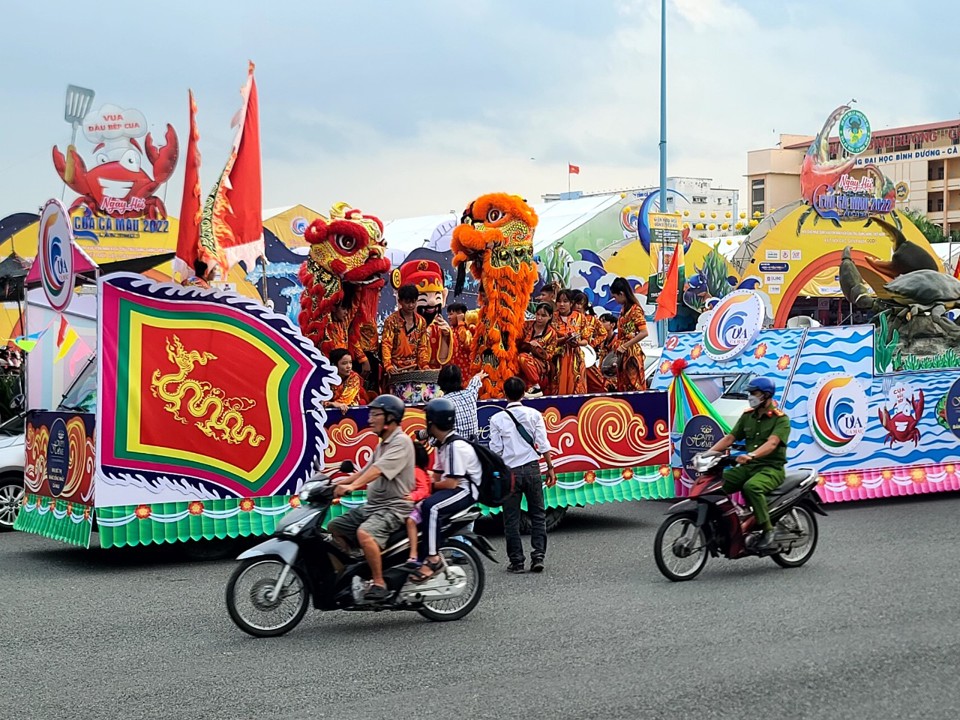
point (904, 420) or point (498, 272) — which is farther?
point (904, 420)

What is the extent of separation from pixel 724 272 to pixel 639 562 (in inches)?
1108

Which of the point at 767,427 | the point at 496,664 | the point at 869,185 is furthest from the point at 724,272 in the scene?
the point at 496,664

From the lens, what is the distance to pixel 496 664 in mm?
6938

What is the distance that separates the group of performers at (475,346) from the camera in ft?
40.7

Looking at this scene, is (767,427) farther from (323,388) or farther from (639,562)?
(323,388)

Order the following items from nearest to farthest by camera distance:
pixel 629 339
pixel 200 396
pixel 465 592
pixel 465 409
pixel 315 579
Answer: pixel 315 579 < pixel 465 592 < pixel 200 396 < pixel 465 409 < pixel 629 339

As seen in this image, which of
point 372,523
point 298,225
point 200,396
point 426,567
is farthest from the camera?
point 298,225

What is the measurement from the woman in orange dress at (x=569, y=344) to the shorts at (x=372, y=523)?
18.0ft

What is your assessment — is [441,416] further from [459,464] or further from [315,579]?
[315,579]

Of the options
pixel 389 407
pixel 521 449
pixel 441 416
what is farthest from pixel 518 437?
pixel 389 407

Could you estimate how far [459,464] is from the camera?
8602 millimetres

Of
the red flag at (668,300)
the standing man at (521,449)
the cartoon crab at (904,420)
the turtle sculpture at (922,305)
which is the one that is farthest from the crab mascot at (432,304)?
the red flag at (668,300)

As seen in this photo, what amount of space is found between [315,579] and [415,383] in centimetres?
462

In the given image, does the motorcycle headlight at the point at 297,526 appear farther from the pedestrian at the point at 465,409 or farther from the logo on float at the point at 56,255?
the logo on float at the point at 56,255
